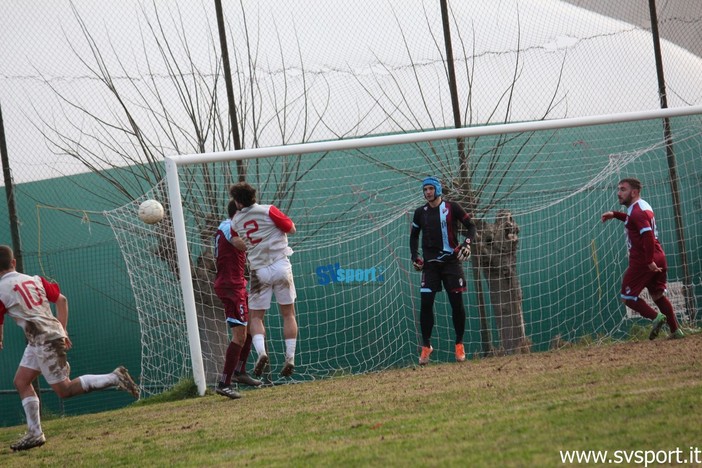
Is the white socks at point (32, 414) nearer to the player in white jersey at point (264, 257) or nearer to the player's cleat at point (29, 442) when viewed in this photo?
the player's cleat at point (29, 442)

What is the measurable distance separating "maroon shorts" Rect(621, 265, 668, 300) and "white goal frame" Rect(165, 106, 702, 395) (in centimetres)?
188

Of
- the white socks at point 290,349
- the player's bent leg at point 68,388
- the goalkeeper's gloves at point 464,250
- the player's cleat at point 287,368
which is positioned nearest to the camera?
the player's bent leg at point 68,388

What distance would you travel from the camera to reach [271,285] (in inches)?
352

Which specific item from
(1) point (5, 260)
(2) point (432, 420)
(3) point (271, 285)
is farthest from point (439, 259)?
(1) point (5, 260)

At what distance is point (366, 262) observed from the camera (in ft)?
39.2

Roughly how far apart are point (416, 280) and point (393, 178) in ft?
5.25

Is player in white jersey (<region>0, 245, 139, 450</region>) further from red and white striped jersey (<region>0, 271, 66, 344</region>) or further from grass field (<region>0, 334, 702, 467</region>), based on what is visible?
grass field (<region>0, 334, 702, 467</region>)

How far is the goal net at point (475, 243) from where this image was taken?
11469mm

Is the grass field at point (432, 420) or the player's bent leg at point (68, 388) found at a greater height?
the player's bent leg at point (68, 388)

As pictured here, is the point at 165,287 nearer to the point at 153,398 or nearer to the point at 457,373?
the point at 153,398

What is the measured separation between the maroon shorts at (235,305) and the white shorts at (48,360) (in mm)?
1929

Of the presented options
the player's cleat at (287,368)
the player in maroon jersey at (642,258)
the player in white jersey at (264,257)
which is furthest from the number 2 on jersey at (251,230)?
the player in maroon jersey at (642,258)

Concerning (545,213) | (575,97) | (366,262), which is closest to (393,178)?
(366,262)

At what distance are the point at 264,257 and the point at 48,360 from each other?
241 centimetres
